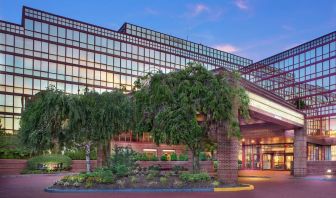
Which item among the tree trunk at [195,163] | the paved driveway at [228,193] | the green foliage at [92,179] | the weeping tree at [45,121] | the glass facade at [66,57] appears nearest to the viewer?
the paved driveway at [228,193]

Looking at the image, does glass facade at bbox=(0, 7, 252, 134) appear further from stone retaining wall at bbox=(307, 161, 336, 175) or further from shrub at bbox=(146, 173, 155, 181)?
shrub at bbox=(146, 173, 155, 181)

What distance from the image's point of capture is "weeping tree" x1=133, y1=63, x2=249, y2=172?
2295 centimetres

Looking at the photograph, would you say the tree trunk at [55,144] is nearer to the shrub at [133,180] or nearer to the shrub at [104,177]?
the shrub at [104,177]

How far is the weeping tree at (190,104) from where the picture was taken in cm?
2295

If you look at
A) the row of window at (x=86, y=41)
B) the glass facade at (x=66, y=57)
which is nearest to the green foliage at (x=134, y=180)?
the glass facade at (x=66, y=57)

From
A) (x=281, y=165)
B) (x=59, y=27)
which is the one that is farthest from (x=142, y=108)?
(x=59, y=27)

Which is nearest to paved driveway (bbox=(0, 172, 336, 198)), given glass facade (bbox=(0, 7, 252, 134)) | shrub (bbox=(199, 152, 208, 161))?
shrub (bbox=(199, 152, 208, 161))

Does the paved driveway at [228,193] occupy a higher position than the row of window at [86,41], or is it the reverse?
the row of window at [86,41]

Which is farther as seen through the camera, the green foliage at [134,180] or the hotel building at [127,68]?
the hotel building at [127,68]

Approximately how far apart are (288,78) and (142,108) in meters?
60.9

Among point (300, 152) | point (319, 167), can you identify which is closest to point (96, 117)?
point (300, 152)

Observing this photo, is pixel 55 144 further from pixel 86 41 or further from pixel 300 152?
pixel 86 41

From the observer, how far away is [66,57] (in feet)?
234

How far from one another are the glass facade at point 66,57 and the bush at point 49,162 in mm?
15510
